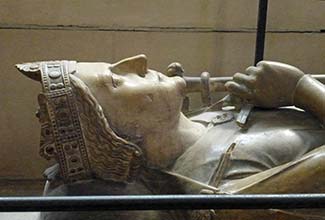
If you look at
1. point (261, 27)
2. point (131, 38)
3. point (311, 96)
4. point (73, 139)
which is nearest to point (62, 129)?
point (73, 139)

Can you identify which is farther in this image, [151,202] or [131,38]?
[131,38]

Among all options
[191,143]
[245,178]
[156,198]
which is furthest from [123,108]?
[156,198]

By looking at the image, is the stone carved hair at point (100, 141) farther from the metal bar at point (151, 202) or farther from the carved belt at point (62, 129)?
the metal bar at point (151, 202)

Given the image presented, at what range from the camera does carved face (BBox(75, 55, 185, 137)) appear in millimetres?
1556

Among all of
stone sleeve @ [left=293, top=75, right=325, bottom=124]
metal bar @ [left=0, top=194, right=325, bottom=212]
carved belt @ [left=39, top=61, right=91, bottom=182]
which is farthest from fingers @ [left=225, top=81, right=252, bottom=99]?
metal bar @ [left=0, top=194, right=325, bottom=212]

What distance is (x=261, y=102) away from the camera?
1.71 metres

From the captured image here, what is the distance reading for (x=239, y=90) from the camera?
1707 millimetres

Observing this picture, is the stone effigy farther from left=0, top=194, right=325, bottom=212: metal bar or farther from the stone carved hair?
left=0, top=194, right=325, bottom=212: metal bar

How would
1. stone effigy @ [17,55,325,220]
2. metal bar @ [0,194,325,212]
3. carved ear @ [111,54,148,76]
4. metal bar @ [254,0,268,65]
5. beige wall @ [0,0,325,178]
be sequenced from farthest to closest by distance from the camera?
1. beige wall @ [0,0,325,178]
2. metal bar @ [254,0,268,65]
3. carved ear @ [111,54,148,76]
4. stone effigy @ [17,55,325,220]
5. metal bar @ [0,194,325,212]

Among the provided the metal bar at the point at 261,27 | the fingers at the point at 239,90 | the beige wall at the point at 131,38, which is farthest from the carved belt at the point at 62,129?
the beige wall at the point at 131,38

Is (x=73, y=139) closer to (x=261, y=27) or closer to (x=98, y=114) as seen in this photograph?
(x=98, y=114)

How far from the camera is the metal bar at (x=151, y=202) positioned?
1029 millimetres

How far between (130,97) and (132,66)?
0.35ft

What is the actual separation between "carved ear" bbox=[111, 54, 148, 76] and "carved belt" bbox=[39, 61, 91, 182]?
0.14 metres
